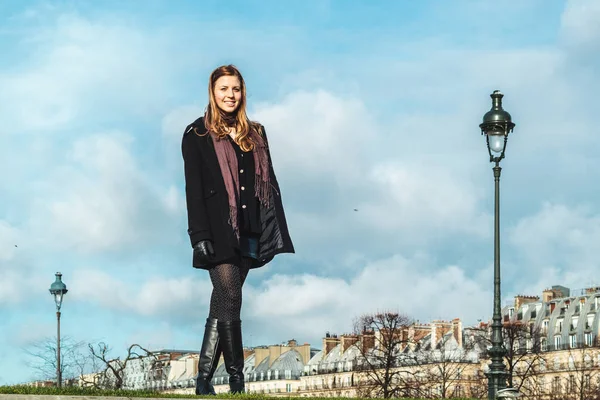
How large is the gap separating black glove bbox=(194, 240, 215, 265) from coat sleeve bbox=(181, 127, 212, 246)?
63 mm

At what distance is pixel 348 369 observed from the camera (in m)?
147

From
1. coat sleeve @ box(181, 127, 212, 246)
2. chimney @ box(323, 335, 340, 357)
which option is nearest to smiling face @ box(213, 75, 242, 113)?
coat sleeve @ box(181, 127, 212, 246)

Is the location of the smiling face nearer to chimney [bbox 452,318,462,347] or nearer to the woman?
the woman

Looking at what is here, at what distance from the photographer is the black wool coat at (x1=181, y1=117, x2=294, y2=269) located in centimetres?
1482

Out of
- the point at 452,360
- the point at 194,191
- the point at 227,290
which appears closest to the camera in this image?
the point at 227,290

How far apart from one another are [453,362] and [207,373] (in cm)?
10209

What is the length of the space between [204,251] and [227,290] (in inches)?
23.2

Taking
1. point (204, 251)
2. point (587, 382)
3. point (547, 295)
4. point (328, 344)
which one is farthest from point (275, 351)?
point (204, 251)

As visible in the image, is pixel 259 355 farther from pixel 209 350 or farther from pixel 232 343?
pixel 232 343

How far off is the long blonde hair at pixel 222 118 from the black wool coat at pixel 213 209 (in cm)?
14

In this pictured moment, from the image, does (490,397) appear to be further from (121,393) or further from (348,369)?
(348,369)

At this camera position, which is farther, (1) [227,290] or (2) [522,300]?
(2) [522,300]

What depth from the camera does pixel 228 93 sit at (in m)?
15.4

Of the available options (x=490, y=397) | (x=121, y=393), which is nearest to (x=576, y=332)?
(x=490, y=397)
